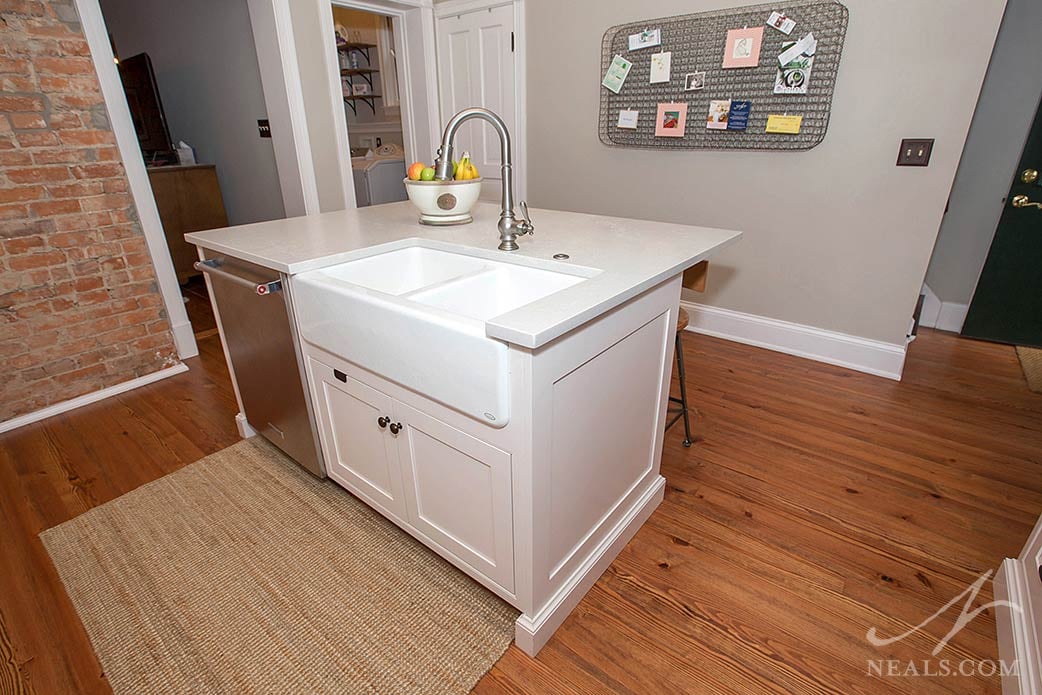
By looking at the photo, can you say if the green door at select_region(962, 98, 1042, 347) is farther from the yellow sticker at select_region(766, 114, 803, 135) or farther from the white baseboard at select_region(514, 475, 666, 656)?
the white baseboard at select_region(514, 475, 666, 656)

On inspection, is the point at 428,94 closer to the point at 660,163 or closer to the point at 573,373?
the point at 660,163

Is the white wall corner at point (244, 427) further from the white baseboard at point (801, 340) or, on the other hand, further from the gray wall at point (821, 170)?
the white baseboard at point (801, 340)

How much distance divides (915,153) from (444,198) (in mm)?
2159

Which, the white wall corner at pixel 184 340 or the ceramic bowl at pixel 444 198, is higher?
the ceramic bowl at pixel 444 198

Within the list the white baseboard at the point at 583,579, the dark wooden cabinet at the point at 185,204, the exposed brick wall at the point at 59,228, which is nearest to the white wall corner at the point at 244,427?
the exposed brick wall at the point at 59,228

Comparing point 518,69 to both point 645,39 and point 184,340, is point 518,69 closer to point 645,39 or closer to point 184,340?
point 645,39

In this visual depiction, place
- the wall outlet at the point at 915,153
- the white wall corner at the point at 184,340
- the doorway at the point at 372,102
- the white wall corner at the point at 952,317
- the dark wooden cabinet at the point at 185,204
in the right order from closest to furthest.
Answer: the wall outlet at the point at 915,153
the white wall corner at the point at 184,340
the white wall corner at the point at 952,317
the dark wooden cabinet at the point at 185,204
the doorway at the point at 372,102

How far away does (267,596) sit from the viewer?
1.47 metres

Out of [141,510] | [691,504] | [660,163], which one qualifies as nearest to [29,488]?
→ [141,510]

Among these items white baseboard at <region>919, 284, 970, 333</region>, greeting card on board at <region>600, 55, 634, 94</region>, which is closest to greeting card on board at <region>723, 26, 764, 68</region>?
greeting card on board at <region>600, 55, 634, 94</region>

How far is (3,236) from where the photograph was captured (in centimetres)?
217

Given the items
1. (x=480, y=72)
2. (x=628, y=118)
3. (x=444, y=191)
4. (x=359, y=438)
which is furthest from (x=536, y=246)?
(x=480, y=72)

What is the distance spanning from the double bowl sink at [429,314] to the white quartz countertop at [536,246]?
0.04m

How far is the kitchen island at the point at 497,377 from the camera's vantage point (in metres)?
1.08
